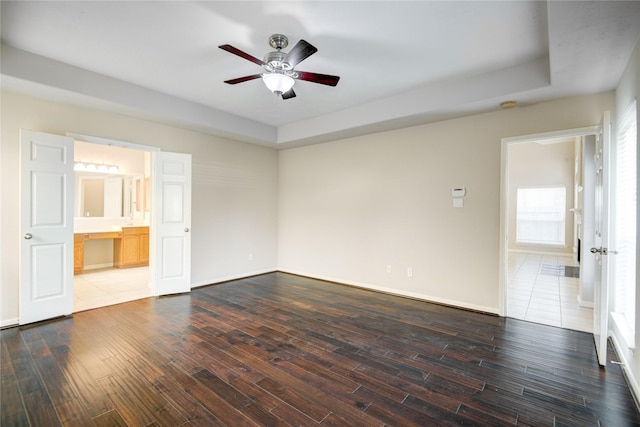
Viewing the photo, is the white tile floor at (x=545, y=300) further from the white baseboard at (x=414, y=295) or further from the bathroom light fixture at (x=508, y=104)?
the bathroom light fixture at (x=508, y=104)

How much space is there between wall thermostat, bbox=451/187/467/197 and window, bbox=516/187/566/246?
7.06 meters

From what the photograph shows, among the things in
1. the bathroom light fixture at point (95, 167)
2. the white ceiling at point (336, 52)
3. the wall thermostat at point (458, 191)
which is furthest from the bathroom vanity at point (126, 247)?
the wall thermostat at point (458, 191)

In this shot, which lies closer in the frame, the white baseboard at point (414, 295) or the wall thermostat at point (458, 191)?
the white baseboard at point (414, 295)

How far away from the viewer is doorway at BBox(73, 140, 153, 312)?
6.17 m

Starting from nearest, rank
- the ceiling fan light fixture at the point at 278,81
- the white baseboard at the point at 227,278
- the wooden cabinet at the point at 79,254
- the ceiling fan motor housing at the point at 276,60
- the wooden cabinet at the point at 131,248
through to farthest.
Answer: the ceiling fan motor housing at the point at 276,60 → the ceiling fan light fixture at the point at 278,81 → the white baseboard at the point at 227,278 → the wooden cabinet at the point at 79,254 → the wooden cabinet at the point at 131,248

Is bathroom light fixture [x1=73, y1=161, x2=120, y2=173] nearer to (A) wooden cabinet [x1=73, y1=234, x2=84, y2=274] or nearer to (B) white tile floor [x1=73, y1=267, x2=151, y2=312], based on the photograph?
(A) wooden cabinet [x1=73, y1=234, x2=84, y2=274]

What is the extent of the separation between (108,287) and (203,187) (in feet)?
7.62

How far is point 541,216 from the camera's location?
9.25 m

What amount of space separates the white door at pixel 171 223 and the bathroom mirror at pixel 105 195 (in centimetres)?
321

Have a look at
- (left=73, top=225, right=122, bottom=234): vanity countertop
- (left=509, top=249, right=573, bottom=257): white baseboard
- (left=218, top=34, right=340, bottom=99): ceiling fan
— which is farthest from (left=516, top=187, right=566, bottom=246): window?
(left=73, top=225, right=122, bottom=234): vanity countertop

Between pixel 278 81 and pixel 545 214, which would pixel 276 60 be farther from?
pixel 545 214

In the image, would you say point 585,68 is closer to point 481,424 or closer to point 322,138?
point 481,424

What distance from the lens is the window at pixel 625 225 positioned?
8.59ft

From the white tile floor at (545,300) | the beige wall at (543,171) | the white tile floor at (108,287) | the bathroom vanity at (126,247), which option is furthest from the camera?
the beige wall at (543,171)
